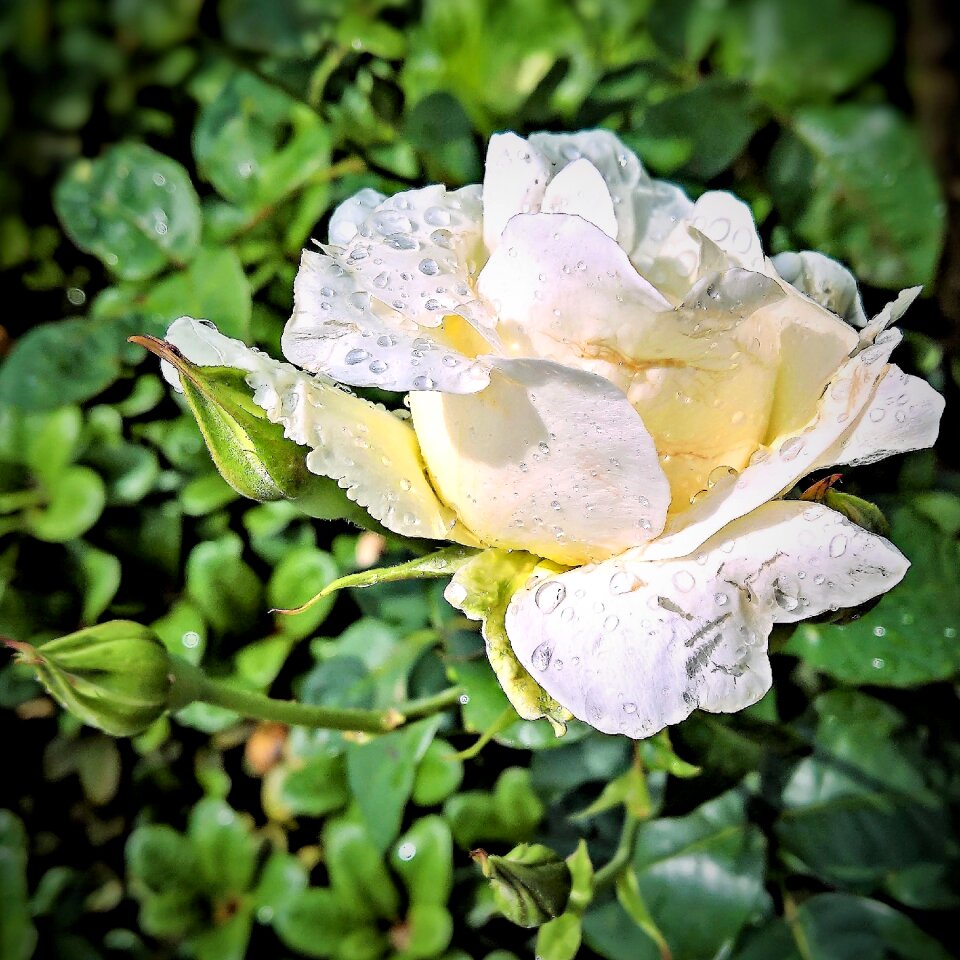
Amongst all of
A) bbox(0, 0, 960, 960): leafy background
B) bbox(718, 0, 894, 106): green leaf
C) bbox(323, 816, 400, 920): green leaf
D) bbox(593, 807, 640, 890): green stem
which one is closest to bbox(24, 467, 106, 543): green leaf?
bbox(0, 0, 960, 960): leafy background

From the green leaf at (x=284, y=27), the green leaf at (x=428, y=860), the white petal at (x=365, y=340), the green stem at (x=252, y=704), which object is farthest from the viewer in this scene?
the green leaf at (x=284, y=27)

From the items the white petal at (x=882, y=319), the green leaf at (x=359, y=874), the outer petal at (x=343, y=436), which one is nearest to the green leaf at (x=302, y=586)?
the green leaf at (x=359, y=874)

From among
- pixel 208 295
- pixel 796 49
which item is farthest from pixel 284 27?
pixel 796 49

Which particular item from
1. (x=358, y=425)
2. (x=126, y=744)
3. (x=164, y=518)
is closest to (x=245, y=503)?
(x=164, y=518)

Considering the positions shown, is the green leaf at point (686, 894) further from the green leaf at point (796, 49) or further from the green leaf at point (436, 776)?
the green leaf at point (796, 49)

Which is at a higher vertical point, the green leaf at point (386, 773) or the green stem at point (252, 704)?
the green stem at point (252, 704)

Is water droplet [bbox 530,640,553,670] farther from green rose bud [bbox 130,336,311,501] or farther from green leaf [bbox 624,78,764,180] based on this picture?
green leaf [bbox 624,78,764,180]
